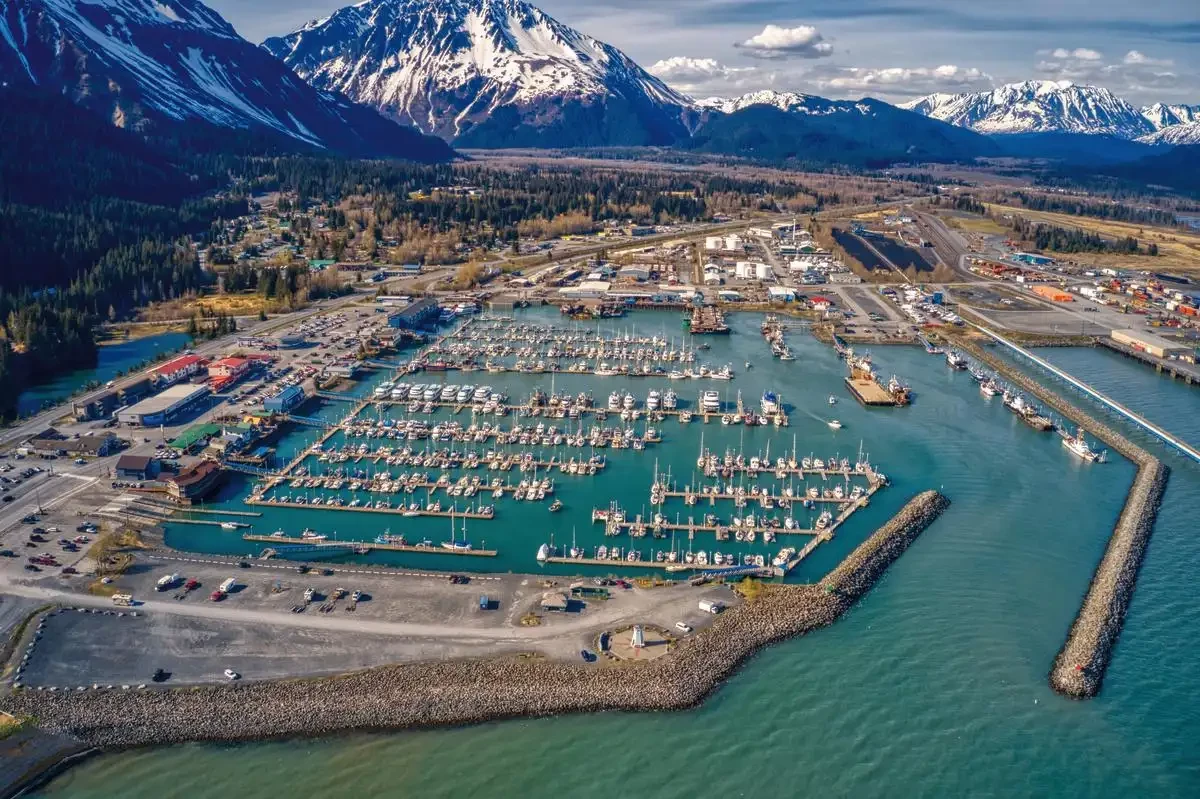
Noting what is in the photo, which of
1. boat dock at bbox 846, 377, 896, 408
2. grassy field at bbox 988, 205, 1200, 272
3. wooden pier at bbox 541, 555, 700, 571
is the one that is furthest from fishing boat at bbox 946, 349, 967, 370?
grassy field at bbox 988, 205, 1200, 272

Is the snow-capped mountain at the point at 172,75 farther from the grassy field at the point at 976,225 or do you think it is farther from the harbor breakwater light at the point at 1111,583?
the harbor breakwater light at the point at 1111,583

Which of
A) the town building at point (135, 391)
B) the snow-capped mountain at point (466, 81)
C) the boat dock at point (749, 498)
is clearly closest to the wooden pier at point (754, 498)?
the boat dock at point (749, 498)

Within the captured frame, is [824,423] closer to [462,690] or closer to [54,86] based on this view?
[462,690]

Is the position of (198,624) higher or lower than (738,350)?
lower

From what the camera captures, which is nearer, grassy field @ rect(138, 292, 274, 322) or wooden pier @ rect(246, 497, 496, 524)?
wooden pier @ rect(246, 497, 496, 524)

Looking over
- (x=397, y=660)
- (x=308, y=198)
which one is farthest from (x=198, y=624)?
(x=308, y=198)

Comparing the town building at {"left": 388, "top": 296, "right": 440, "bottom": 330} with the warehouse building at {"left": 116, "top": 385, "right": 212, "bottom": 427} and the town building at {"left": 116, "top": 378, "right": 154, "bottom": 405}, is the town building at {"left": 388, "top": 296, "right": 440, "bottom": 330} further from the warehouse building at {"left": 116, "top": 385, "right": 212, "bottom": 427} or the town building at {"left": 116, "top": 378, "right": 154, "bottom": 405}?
the town building at {"left": 116, "top": 378, "right": 154, "bottom": 405}

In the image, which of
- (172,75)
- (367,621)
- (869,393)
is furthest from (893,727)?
(172,75)
